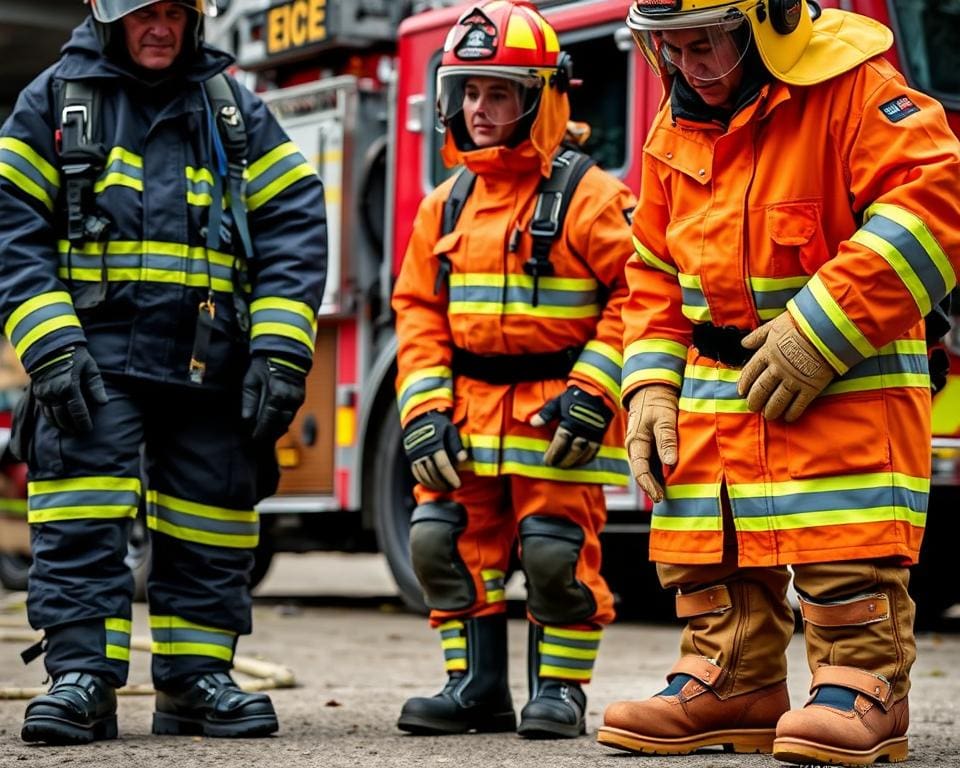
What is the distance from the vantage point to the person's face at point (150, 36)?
457cm

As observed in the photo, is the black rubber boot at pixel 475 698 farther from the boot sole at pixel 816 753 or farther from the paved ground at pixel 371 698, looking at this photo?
the boot sole at pixel 816 753

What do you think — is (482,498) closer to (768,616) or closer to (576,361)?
(576,361)

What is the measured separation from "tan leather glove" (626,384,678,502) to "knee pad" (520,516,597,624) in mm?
574

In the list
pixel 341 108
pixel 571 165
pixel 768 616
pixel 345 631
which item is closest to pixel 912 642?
pixel 768 616

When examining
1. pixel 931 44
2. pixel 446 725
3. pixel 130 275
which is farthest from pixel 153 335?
pixel 931 44

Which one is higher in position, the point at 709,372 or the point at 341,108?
the point at 341,108

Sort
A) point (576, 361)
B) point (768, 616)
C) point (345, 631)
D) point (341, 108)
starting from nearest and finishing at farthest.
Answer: point (768, 616) → point (576, 361) → point (345, 631) → point (341, 108)

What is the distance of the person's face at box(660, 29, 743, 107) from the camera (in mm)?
3758

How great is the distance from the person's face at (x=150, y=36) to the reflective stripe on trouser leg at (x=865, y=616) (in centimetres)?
200

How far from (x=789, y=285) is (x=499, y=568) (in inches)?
50.1

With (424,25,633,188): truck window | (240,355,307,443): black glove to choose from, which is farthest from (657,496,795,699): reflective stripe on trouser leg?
(424,25,633,188): truck window

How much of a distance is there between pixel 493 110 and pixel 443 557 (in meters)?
1.10

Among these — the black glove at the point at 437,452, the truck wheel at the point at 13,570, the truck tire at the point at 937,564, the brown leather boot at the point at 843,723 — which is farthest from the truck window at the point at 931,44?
the truck wheel at the point at 13,570

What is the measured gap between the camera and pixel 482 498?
4688mm
